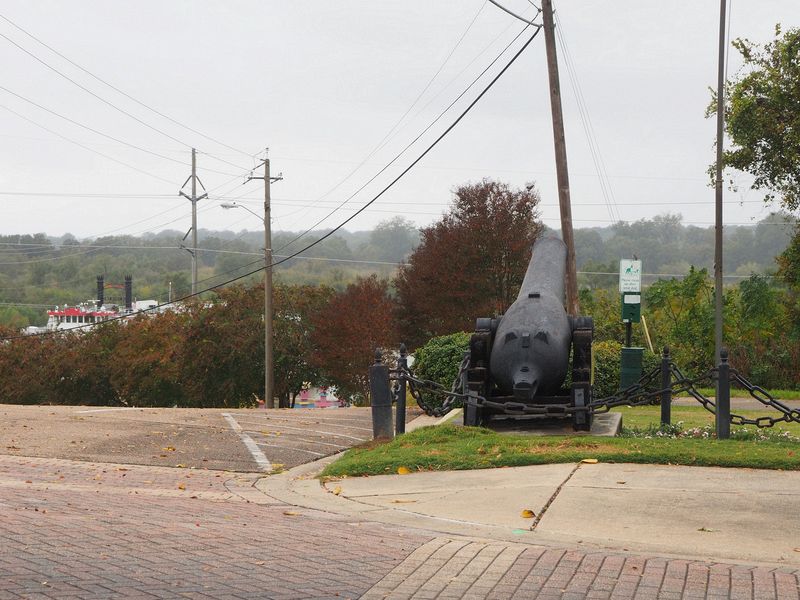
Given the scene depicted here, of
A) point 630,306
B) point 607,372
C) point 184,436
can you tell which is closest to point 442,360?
point 607,372

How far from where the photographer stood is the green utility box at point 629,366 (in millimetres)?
19875

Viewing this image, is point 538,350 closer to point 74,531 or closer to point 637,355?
point 74,531

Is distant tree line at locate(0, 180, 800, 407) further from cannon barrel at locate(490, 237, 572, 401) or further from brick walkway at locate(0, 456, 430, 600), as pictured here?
brick walkway at locate(0, 456, 430, 600)

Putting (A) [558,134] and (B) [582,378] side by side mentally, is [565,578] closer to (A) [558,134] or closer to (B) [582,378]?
(B) [582,378]

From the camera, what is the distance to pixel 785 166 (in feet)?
88.5

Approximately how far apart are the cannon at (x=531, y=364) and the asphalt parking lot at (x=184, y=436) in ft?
6.59

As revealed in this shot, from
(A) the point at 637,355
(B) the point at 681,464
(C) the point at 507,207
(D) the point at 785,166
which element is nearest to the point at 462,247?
(C) the point at 507,207

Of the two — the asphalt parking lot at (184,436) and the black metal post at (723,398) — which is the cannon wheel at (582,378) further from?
the asphalt parking lot at (184,436)

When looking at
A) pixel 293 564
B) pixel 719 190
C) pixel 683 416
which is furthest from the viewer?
pixel 719 190

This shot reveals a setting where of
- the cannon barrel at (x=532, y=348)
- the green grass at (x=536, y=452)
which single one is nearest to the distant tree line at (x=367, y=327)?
the cannon barrel at (x=532, y=348)

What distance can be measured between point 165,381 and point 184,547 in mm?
45291

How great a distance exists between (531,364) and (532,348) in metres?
0.19

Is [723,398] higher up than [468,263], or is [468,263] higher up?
[468,263]

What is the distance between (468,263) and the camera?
34.1 m
